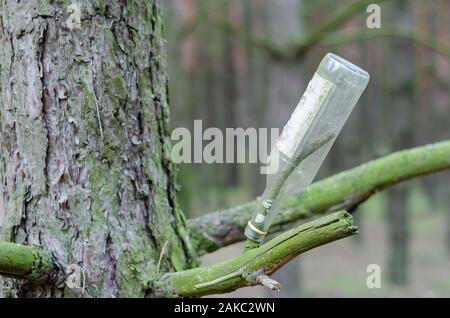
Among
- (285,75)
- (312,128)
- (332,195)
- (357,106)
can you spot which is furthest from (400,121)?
(312,128)

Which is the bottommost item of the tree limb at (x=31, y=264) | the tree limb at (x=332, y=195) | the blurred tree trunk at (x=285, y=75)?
the tree limb at (x=31, y=264)

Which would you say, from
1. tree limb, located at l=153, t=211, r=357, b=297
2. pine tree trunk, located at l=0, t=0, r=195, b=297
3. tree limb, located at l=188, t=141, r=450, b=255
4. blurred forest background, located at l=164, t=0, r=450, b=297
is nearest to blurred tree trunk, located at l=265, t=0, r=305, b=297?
blurred forest background, located at l=164, t=0, r=450, b=297

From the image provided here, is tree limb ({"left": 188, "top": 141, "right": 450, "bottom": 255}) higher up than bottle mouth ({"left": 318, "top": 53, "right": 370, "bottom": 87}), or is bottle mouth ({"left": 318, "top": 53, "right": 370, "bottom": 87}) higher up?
bottle mouth ({"left": 318, "top": 53, "right": 370, "bottom": 87})

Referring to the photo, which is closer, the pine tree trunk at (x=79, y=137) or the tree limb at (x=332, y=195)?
the pine tree trunk at (x=79, y=137)

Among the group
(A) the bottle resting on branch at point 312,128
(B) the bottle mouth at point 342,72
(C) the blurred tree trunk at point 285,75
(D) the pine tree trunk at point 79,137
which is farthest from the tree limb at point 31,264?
(C) the blurred tree trunk at point 285,75

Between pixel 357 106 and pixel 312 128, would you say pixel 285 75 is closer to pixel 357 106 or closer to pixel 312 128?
pixel 312 128

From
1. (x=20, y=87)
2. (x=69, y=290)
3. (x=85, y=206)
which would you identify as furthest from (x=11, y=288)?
(x=20, y=87)

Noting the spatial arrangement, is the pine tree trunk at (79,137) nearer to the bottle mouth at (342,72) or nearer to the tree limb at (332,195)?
the tree limb at (332,195)

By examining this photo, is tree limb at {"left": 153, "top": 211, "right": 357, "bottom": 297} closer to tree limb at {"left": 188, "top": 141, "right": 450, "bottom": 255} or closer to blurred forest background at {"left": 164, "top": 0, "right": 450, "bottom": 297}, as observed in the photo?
tree limb at {"left": 188, "top": 141, "right": 450, "bottom": 255}
